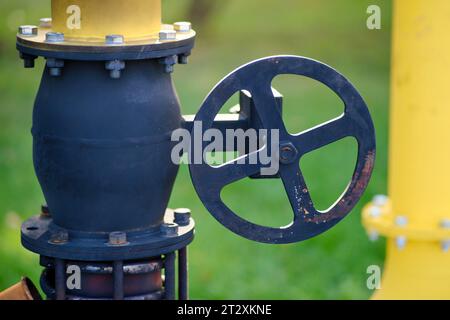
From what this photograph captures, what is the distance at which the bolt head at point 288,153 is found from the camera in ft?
6.31

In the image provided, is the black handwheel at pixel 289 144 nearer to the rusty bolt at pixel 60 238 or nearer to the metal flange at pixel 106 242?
the metal flange at pixel 106 242

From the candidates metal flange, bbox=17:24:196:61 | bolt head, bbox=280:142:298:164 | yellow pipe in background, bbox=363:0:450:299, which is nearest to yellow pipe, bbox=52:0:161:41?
metal flange, bbox=17:24:196:61

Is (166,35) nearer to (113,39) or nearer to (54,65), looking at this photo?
(113,39)

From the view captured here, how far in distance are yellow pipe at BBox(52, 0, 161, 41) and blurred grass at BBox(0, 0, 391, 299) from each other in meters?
2.41

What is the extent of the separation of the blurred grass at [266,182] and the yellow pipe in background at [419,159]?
1.17m

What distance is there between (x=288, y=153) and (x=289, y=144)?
0.02 metres

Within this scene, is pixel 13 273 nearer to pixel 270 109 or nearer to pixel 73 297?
pixel 73 297

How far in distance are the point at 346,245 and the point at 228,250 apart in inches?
22.3

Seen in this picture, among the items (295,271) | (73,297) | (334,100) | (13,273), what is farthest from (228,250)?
(73,297)

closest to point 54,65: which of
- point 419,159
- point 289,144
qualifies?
point 289,144

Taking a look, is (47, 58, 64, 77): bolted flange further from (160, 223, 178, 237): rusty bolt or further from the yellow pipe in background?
the yellow pipe in background

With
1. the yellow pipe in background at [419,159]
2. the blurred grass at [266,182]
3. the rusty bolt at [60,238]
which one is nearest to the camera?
the rusty bolt at [60,238]

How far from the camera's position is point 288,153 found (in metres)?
1.93

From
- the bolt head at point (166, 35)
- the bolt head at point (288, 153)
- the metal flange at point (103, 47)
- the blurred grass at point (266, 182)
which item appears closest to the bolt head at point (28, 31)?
the metal flange at point (103, 47)
